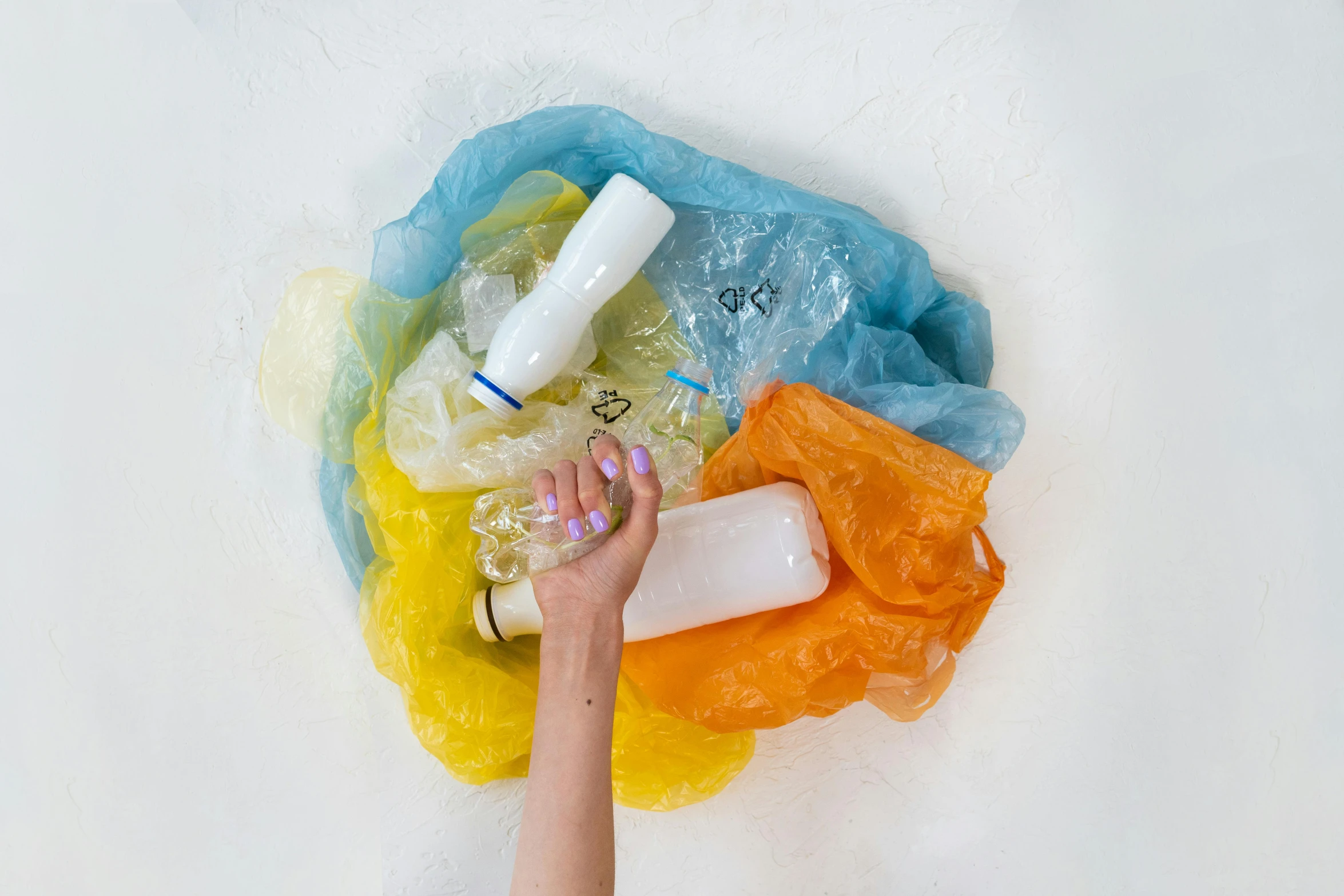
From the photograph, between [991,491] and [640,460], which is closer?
[640,460]

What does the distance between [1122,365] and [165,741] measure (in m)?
0.92

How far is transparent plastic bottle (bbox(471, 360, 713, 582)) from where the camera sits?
721 millimetres

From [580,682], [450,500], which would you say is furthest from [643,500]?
[450,500]

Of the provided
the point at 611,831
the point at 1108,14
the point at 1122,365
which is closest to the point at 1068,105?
the point at 1108,14

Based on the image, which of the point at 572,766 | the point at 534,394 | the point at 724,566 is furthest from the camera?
the point at 534,394

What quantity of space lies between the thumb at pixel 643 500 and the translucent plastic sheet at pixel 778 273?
0.21 meters

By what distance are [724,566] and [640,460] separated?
16 cm

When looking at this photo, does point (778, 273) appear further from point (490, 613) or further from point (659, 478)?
point (490, 613)

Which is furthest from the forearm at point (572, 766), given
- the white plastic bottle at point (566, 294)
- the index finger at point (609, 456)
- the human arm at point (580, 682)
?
the white plastic bottle at point (566, 294)

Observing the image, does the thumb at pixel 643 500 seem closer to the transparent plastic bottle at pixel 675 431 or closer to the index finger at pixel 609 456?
the index finger at pixel 609 456

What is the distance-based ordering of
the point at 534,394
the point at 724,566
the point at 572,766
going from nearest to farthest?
the point at 572,766 → the point at 724,566 → the point at 534,394

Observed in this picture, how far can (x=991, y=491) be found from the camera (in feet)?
2.57

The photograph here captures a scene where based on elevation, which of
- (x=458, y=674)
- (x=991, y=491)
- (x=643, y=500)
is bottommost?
(x=458, y=674)

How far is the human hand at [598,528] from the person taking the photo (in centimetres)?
59
